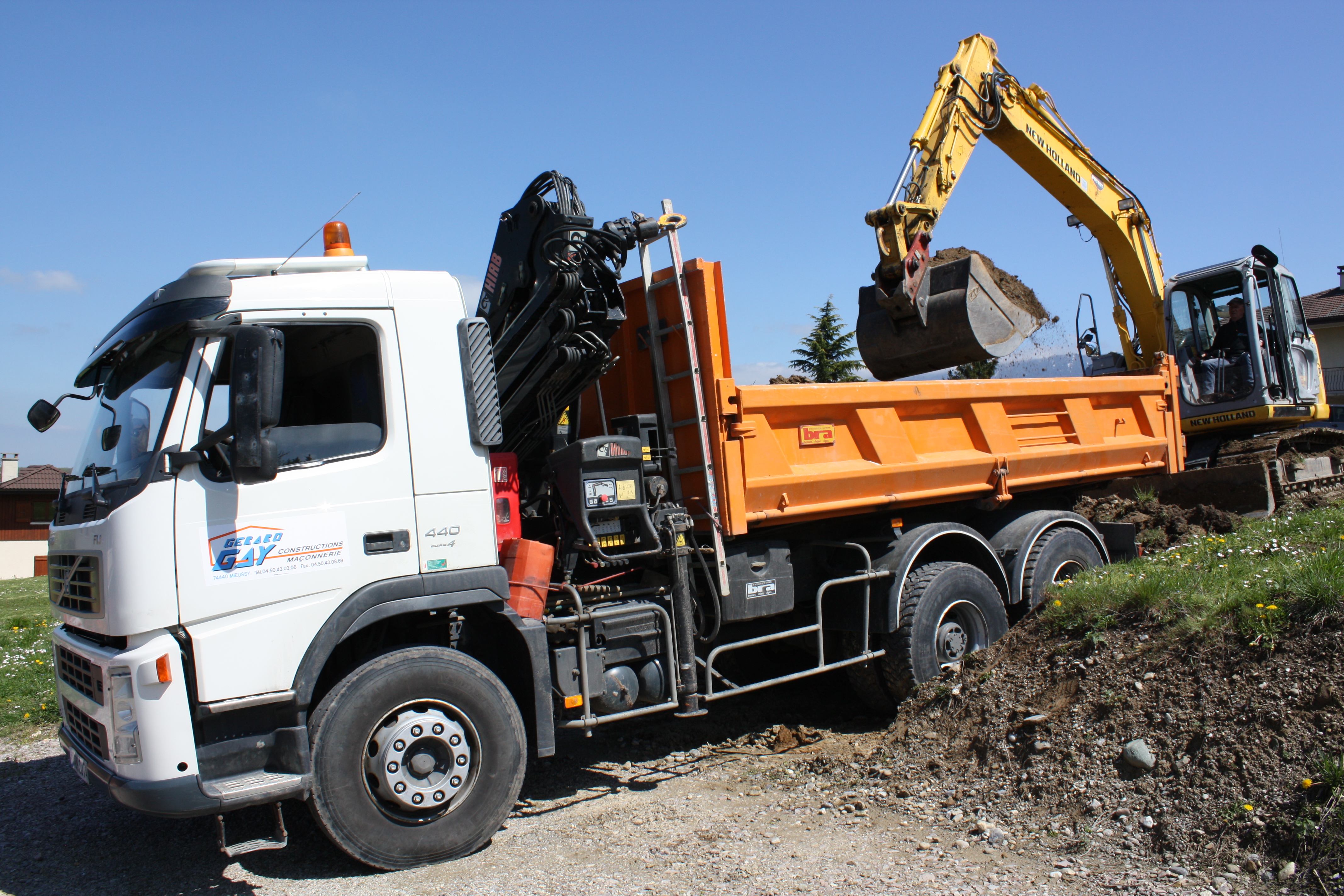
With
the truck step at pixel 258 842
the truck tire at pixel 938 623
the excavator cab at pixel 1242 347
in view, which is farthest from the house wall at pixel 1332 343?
the truck step at pixel 258 842

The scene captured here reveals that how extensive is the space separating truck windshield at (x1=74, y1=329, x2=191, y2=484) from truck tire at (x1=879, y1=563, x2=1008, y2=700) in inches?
169

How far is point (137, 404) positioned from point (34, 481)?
43133mm

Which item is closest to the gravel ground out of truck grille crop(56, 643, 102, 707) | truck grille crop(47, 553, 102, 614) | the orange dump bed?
truck grille crop(56, 643, 102, 707)

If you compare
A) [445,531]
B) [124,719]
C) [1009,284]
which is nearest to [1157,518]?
[1009,284]

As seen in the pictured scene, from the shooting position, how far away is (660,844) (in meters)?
4.26

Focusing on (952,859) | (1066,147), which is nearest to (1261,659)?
(952,859)

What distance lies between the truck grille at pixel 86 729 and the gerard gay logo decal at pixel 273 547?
2.60 feet

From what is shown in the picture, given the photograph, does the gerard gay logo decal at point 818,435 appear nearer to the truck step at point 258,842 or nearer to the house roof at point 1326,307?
the truck step at point 258,842

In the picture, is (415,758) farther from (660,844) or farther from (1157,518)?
(1157,518)

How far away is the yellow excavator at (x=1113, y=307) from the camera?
8.10 m

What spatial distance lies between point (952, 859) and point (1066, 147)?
8.59 meters

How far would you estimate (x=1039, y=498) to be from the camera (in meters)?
7.43

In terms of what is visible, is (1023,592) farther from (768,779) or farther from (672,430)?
(672,430)

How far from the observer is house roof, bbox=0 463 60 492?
38000 mm
